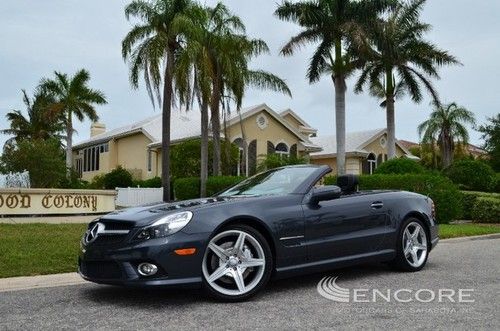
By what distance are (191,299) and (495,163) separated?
128ft

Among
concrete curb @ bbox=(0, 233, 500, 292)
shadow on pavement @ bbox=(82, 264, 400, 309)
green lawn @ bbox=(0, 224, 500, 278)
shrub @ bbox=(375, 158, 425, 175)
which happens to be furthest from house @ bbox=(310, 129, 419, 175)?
concrete curb @ bbox=(0, 233, 500, 292)

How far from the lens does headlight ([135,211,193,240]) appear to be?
527 centimetres

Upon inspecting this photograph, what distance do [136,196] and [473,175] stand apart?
1749cm

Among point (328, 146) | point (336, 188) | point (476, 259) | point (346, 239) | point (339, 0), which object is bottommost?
point (476, 259)

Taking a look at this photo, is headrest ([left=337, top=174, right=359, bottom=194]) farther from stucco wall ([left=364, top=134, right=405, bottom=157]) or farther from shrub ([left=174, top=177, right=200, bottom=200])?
stucco wall ([left=364, top=134, right=405, bottom=157])

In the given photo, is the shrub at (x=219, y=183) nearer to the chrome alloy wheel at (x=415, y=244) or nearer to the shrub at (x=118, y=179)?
the shrub at (x=118, y=179)

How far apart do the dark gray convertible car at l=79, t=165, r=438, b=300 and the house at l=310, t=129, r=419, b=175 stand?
33.1 metres

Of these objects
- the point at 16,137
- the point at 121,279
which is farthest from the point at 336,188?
the point at 16,137

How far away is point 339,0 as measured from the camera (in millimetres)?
28031

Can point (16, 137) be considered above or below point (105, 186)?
above

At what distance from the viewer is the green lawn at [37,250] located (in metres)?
7.73

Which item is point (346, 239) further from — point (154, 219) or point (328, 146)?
point (328, 146)

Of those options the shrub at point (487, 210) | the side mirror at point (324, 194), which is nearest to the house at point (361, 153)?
the shrub at point (487, 210)

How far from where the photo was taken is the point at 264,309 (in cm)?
524
